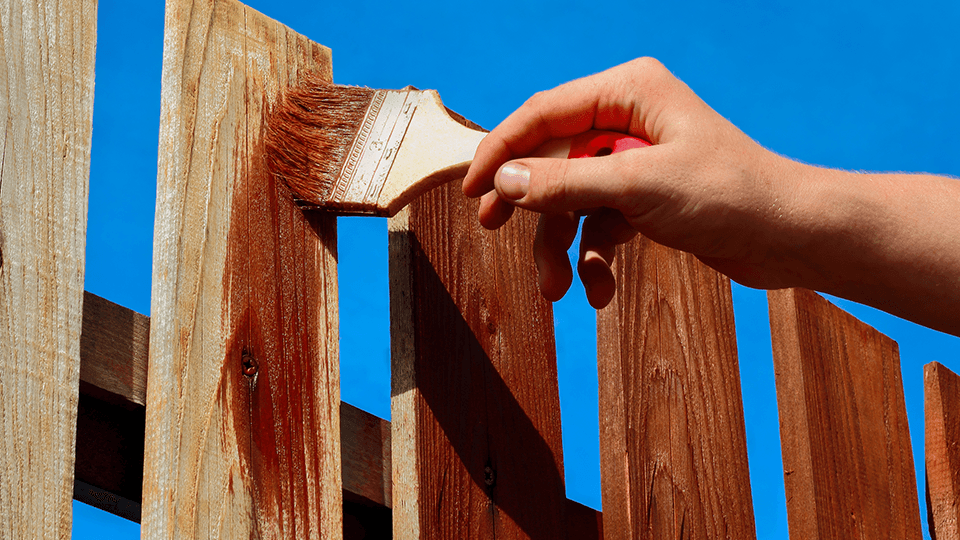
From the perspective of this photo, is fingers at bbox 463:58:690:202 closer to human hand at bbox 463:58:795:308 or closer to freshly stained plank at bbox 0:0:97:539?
human hand at bbox 463:58:795:308

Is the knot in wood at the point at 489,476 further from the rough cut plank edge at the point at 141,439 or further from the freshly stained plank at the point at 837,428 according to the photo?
the freshly stained plank at the point at 837,428

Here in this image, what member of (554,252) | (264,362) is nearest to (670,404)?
(554,252)

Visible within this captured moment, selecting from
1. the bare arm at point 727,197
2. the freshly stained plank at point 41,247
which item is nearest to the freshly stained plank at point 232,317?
the freshly stained plank at point 41,247

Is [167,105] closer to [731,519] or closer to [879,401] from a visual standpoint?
[731,519]

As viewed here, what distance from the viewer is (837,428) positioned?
8.39 ft

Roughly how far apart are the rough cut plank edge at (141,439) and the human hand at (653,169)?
54cm

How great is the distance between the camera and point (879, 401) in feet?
9.20

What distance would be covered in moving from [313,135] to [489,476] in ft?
2.39

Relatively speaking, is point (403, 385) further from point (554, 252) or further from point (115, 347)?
point (115, 347)

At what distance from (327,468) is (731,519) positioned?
3.67ft

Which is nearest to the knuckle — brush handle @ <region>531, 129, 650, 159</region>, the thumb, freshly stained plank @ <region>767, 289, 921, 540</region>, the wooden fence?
the thumb

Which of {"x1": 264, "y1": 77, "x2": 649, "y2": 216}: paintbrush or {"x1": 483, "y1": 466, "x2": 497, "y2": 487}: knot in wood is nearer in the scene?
{"x1": 264, "y1": 77, "x2": 649, "y2": 216}: paintbrush

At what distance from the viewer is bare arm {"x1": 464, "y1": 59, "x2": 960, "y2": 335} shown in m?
1.27

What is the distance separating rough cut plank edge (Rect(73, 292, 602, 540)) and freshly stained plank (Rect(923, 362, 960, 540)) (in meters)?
2.09
